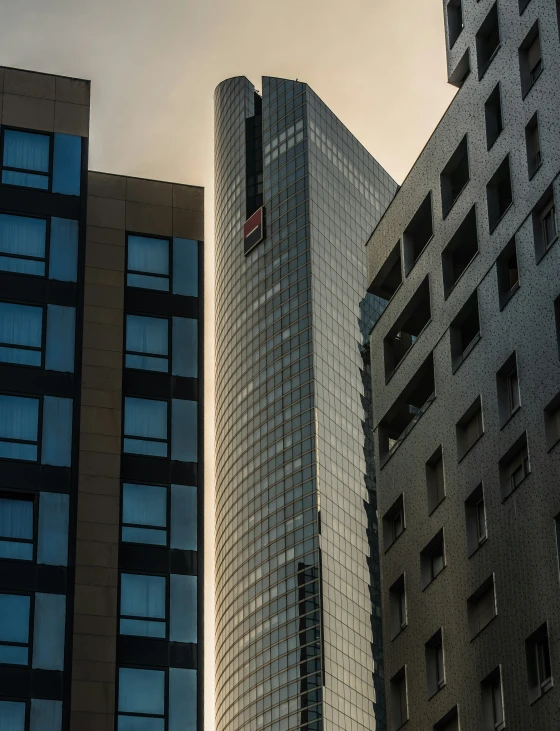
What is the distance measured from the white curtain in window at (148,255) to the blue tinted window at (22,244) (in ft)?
13.7

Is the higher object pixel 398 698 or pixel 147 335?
pixel 147 335

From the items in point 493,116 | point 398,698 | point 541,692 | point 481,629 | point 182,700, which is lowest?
point 541,692

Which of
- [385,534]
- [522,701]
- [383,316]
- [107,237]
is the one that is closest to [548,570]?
[522,701]

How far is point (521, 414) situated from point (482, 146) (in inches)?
503

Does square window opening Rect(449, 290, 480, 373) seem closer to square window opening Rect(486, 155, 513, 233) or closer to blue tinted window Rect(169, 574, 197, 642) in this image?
square window opening Rect(486, 155, 513, 233)

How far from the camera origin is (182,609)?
54.5 metres

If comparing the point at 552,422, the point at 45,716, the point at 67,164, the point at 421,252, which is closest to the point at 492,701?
the point at 552,422

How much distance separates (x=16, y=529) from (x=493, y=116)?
24.6m

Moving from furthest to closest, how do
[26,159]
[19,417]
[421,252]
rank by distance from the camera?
[26,159]
[421,252]
[19,417]

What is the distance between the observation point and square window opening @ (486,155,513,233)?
176 feet

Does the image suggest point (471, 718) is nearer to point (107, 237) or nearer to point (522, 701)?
point (522, 701)

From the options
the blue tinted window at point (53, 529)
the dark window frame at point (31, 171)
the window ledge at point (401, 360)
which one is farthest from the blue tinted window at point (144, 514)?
the dark window frame at point (31, 171)

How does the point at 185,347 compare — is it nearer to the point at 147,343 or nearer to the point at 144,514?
the point at 147,343

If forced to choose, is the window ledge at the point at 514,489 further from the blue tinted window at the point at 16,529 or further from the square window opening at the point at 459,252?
the blue tinted window at the point at 16,529
